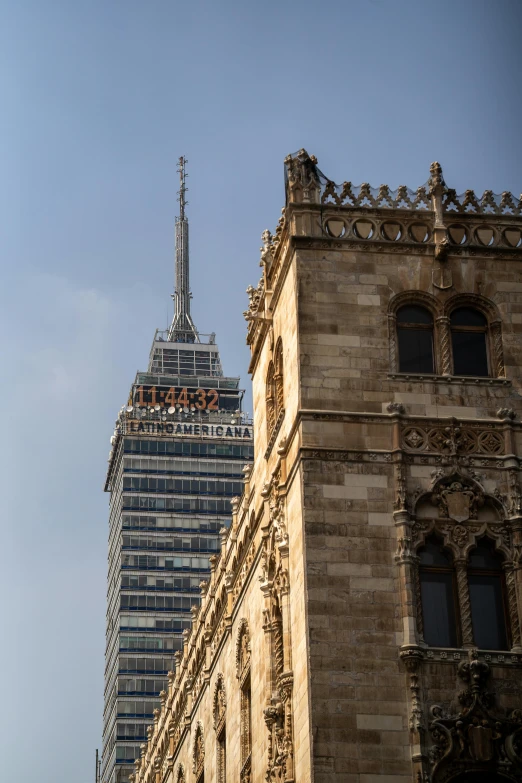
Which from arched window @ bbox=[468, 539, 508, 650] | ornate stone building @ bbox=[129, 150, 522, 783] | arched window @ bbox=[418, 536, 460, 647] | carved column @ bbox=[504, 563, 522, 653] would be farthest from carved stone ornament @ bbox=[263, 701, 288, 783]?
carved column @ bbox=[504, 563, 522, 653]

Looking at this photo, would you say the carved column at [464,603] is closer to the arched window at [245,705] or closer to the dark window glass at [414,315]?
the dark window glass at [414,315]

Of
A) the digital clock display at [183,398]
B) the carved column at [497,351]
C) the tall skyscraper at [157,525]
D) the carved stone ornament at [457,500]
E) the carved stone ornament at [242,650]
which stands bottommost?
the carved stone ornament at [242,650]

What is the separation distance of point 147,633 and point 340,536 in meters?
122

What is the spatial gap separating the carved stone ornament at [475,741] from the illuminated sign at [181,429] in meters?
128

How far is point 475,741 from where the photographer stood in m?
37.6

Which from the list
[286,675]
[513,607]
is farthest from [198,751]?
[513,607]

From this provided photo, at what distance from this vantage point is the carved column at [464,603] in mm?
39188

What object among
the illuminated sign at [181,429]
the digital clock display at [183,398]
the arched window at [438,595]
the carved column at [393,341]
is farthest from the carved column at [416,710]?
the digital clock display at [183,398]

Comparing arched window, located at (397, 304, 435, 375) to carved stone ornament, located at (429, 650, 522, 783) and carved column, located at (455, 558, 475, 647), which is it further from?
carved stone ornament, located at (429, 650, 522, 783)

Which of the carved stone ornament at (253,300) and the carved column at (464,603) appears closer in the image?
the carved column at (464,603)

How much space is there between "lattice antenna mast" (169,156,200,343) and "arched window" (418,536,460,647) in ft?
489

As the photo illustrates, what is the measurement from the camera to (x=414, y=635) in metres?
38.5

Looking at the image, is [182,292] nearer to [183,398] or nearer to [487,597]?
[183,398]

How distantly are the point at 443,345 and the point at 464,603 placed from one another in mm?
7848
